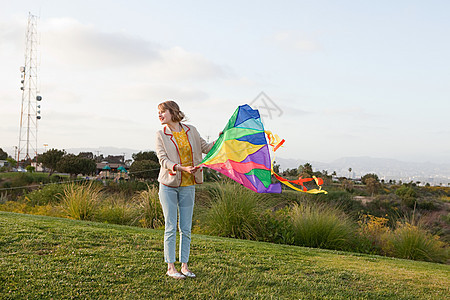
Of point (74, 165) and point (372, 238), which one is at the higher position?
point (74, 165)

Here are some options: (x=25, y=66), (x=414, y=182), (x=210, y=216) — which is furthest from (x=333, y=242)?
(x=414, y=182)

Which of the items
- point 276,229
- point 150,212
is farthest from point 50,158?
point 276,229

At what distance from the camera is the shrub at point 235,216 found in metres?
9.53

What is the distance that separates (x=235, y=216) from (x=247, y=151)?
17.5 ft

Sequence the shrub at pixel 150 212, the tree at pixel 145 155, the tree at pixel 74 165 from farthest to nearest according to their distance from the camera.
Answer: the tree at pixel 145 155
the tree at pixel 74 165
the shrub at pixel 150 212

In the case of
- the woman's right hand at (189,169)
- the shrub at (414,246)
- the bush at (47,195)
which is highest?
the woman's right hand at (189,169)

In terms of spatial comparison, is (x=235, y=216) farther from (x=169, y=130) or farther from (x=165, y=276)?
(x=169, y=130)

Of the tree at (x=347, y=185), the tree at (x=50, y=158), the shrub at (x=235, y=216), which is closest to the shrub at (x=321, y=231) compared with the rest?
the shrub at (x=235, y=216)

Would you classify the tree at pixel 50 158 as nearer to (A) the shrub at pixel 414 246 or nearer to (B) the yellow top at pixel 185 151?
(A) the shrub at pixel 414 246

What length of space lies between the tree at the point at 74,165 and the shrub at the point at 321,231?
83.8 feet

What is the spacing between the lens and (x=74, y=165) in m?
31.2

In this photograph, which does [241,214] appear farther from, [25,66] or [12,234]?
[25,66]

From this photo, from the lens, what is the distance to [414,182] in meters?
38.8

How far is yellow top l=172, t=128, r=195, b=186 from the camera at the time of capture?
427cm
